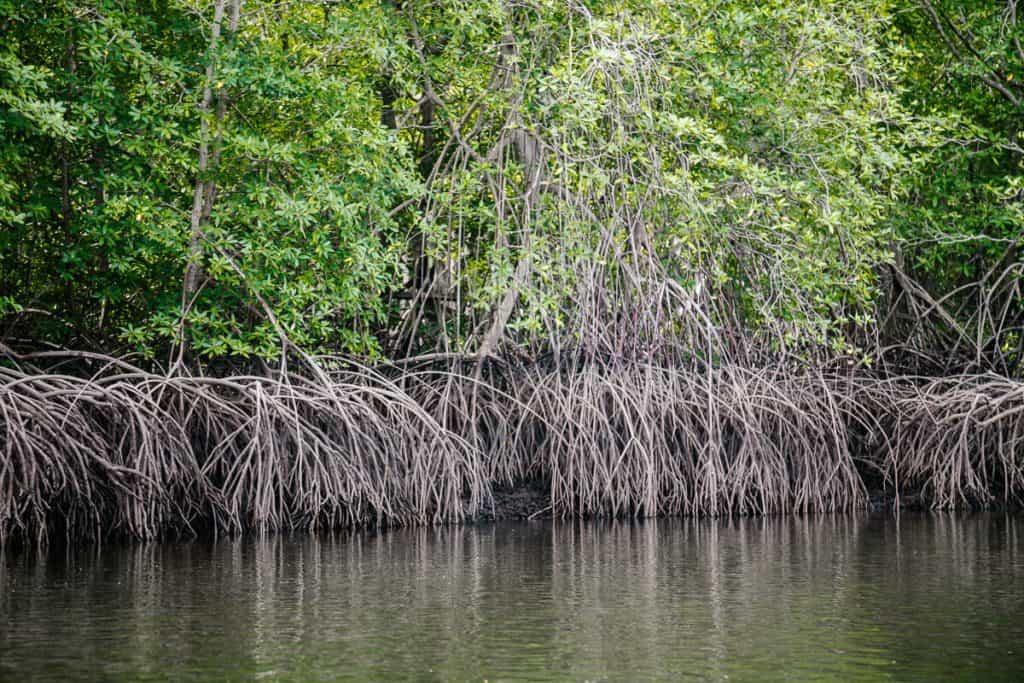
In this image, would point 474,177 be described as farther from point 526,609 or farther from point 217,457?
point 526,609

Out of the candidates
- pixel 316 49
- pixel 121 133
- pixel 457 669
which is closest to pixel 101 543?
pixel 121 133

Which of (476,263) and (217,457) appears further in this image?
(476,263)

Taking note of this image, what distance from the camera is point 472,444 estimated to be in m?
13.4

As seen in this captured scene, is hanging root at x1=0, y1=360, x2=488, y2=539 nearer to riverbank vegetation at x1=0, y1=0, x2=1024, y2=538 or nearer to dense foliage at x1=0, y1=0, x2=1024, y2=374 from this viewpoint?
riverbank vegetation at x1=0, y1=0, x2=1024, y2=538

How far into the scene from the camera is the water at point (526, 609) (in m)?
6.20

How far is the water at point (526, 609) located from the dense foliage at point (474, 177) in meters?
2.38

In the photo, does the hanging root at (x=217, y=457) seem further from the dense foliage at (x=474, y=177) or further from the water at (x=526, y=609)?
the water at (x=526, y=609)

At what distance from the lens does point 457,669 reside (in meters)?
6.13

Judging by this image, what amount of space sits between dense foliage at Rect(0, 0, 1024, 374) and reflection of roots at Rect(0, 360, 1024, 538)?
45cm

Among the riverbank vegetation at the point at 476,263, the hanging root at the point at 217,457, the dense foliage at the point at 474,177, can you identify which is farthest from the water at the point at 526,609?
the dense foliage at the point at 474,177

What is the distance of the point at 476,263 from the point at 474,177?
0.94m

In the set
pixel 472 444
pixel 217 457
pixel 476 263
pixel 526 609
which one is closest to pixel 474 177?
pixel 476 263

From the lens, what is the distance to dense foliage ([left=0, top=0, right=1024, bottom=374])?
11.9m

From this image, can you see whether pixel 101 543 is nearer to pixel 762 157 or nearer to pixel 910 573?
pixel 910 573
